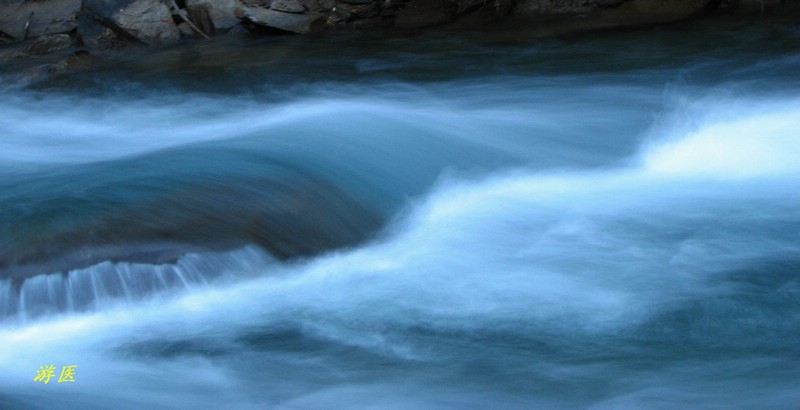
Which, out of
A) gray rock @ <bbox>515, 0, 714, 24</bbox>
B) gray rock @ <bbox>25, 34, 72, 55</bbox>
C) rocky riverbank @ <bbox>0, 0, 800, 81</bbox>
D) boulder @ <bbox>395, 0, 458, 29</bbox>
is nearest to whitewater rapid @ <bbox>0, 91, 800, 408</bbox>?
gray rock @ <bbox>515, 0, 714, 24</bbox>

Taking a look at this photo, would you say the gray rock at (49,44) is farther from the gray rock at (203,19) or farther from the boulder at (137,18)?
the gray rock at (203,19)

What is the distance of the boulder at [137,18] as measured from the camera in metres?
10.6

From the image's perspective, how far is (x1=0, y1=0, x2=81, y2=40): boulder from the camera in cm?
1109

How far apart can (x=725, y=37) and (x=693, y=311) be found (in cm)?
508

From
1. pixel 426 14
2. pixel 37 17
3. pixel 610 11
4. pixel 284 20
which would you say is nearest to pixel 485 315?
pixel 610 11

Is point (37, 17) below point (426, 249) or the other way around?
the other way around

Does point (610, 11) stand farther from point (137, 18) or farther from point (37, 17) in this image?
point (37, 17)

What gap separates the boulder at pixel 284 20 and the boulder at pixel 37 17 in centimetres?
200

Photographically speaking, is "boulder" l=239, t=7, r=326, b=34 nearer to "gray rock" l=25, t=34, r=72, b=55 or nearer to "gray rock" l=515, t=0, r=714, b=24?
"gray rock" l=25, t=34, r=72, b=55

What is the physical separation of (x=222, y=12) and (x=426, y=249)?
6.22 metres

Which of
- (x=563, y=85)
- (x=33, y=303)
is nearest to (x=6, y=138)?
(x=33, y=303)

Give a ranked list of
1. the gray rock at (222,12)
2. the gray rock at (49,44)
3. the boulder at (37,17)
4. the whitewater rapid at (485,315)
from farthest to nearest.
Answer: the boulder at (37,17) < the gray rock at (222,12) < the gray rock at (49,44) < the whitewater rapid at (485,315)

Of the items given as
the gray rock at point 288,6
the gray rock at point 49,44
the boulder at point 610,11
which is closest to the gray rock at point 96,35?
the gray rock at point 49,44

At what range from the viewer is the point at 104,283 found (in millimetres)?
4625
